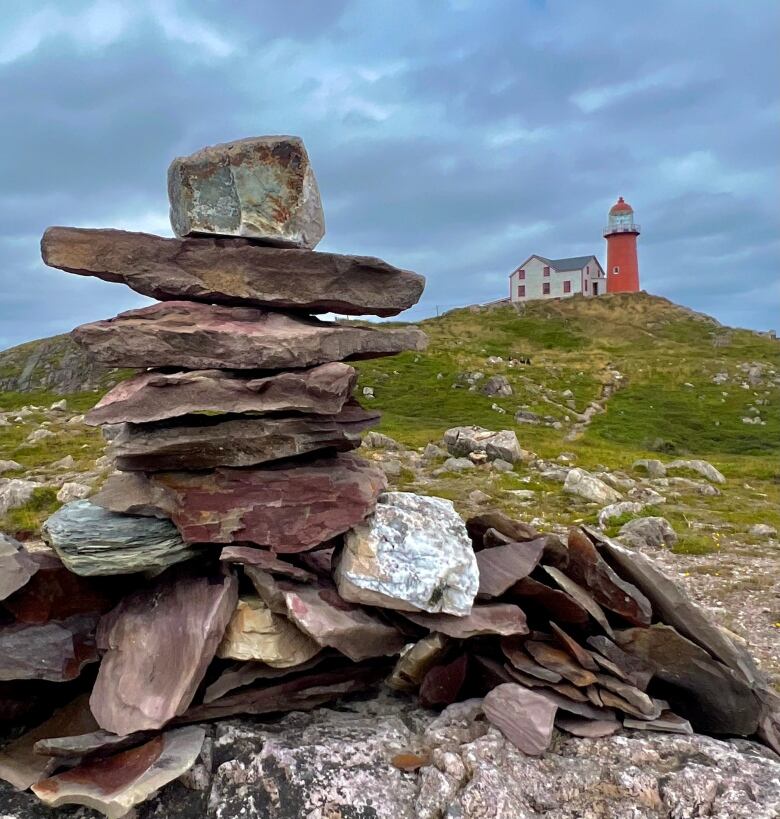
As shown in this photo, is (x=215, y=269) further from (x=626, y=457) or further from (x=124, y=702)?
(x=626, y=457)

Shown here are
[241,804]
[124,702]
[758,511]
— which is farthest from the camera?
[758,511]

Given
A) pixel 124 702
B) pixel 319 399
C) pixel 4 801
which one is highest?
pixel 319 399

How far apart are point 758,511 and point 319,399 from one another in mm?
20584

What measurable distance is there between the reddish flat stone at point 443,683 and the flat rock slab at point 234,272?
4.30 meters

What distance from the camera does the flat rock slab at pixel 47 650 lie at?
7.59m

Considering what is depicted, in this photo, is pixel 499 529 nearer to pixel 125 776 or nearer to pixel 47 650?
pixel 125 776

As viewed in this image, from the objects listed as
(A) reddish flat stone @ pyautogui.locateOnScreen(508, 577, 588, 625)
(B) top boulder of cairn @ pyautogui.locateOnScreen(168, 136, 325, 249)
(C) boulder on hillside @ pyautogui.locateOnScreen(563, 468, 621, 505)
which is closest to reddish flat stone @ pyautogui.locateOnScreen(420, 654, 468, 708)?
(A) reddish flat stone @ pyautogui.locateOnScreen(508, 577, 588, 625)

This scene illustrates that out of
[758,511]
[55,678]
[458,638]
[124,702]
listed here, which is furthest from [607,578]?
[758,511]

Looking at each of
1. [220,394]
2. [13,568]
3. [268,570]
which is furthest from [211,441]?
[13,568]

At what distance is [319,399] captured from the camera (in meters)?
8.38

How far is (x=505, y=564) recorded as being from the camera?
8992mm

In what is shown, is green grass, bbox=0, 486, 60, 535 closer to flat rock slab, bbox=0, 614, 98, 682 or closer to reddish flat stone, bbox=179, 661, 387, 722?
flat rock slab, bbox=0, 614, 98, 682

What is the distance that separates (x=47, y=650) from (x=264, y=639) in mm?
2293

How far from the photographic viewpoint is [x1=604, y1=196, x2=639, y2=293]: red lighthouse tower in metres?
126
